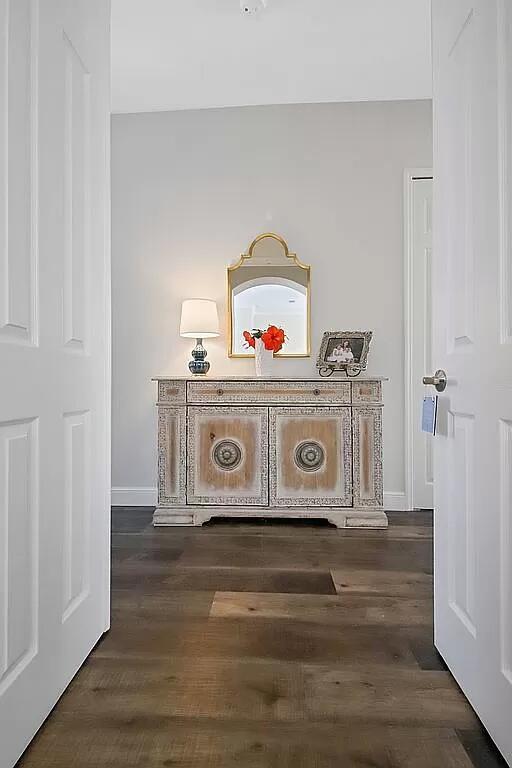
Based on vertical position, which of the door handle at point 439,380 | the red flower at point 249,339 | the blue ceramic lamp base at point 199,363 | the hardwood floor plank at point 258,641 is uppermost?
the red flower at point 249,339

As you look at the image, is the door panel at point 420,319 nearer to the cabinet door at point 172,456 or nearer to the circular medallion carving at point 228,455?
A: the circular medallion carving at point 228,455

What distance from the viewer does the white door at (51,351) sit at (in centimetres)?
122

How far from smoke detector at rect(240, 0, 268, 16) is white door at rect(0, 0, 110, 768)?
115 centimetres

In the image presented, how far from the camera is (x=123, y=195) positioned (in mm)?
4043

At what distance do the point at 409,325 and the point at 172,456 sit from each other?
68.7 inches

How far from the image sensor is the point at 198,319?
3.77 m

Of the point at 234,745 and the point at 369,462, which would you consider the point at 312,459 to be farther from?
the point at 234,745

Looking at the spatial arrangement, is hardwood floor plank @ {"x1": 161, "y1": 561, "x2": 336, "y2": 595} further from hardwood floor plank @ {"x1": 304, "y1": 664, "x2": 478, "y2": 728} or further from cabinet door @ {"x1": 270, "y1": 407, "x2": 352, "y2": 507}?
cabinet door @ {"x1": 270, "y1": 407, "x2": 352, "y2": 507}

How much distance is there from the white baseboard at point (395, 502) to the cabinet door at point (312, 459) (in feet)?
1.87

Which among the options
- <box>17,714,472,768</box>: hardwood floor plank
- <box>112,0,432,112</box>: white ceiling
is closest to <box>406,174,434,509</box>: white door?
<box>112,0,432,112</box>: white ceiling

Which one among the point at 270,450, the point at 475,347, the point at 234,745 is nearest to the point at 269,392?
the point at 270,450

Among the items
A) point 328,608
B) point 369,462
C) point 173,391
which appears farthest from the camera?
point 173,391

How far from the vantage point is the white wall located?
3.92 m

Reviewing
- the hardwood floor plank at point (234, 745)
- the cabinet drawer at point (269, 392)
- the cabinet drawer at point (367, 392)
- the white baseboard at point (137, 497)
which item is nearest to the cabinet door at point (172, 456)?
the cabinet drawer at point (269, 392)
